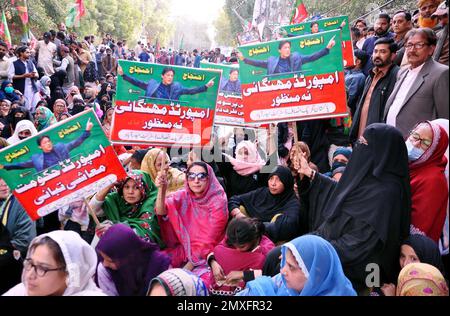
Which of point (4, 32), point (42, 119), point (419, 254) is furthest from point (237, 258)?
point (4, 32)

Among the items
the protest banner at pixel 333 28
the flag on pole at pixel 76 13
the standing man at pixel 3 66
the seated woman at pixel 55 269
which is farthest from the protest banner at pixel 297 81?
the flag on pole at pixel 76 13

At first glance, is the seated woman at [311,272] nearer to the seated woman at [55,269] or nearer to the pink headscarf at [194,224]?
the seated woman at [55,269]

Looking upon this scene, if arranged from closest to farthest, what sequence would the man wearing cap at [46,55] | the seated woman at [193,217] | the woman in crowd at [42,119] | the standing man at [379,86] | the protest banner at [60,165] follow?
the protest banner at [60,165] < the seated woman at [193,217] < the standing man at [379,86] < the woman in crowd at [42,119] < the man wearing cap at [46,55]

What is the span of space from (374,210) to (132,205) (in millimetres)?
1869

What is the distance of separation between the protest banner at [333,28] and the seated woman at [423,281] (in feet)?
12.1

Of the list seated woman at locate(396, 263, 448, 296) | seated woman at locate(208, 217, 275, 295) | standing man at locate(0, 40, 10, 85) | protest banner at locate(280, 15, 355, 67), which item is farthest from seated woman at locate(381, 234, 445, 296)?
standing man at locate(0, 40, 10, 85)

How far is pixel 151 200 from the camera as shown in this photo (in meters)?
3.63

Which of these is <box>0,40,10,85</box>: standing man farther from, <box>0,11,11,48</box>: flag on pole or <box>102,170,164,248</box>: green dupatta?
<box>102,170,164,248</box>: green dupatta

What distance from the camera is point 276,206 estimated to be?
371 cm

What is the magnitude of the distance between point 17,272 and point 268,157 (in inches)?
105

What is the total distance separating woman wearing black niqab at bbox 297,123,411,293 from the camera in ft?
8.75

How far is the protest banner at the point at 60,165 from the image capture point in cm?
318

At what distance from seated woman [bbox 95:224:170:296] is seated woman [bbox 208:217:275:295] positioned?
21.3 inches

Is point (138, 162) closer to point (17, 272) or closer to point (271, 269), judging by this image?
point (17, 272)
